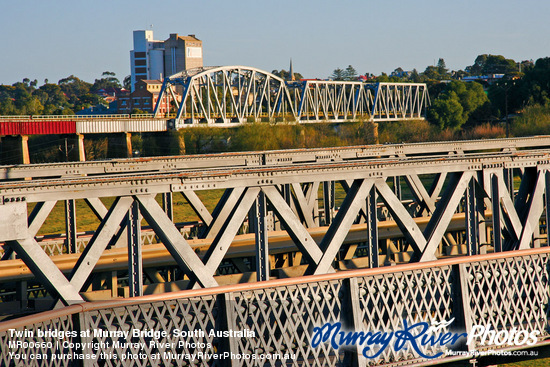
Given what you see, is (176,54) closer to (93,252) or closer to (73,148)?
(73,148)

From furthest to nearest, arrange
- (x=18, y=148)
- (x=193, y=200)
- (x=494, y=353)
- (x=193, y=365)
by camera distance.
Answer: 1. (x=18, y=148)
2. (x=193, y=200)
3. (x=494, y=353)
4. (x=193, y=365)

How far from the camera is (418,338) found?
8.77 meters

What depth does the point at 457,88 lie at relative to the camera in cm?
9800

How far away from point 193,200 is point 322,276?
822 centimetres

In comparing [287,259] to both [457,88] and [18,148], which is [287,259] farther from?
[457,88]

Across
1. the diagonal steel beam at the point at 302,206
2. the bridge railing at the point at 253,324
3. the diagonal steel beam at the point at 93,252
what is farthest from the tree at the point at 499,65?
the diagonal steel beam at the point at 93,252

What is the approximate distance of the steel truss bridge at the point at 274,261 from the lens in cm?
799

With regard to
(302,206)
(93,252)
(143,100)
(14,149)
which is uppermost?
(143,100)

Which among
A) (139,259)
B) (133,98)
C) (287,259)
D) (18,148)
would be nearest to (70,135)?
(18,148)

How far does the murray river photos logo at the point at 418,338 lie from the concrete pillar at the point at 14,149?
1939 inches

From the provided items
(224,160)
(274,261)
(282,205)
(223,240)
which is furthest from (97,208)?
(282,205)

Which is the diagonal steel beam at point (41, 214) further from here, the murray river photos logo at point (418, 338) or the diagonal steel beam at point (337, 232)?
the murray river photos logo at point (418, 338)

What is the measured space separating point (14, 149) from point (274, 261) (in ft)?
157

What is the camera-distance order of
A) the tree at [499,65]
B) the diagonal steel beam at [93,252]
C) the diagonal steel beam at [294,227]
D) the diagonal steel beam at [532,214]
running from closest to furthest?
the diagonal steel beam at [93,252], the diagonal steel beam at [294,227], the diagonal steel beam at [532,214], the tree at [499,65]
